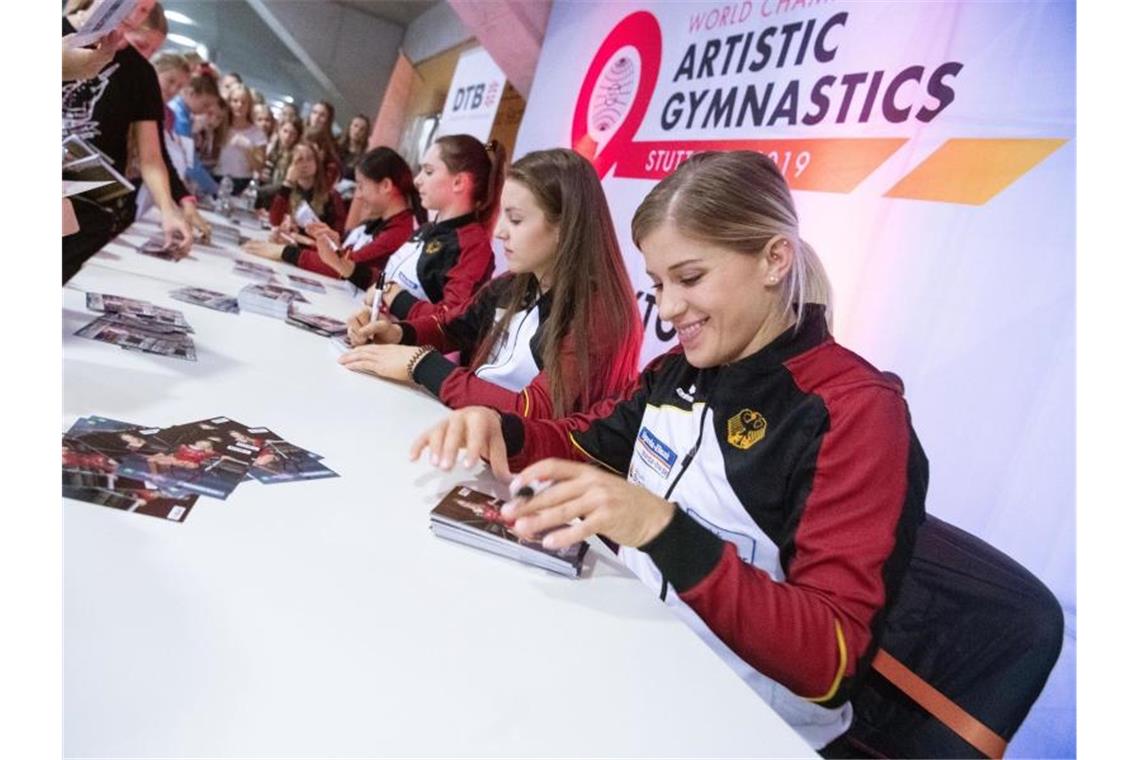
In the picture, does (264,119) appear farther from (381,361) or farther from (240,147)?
(381,361)

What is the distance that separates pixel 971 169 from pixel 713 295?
1.06 metres

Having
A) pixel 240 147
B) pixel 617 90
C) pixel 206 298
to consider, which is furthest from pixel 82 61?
pixel 240 147

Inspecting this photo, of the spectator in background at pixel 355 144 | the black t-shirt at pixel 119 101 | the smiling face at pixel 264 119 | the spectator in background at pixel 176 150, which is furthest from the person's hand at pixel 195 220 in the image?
the smiling face at pixel 264 119

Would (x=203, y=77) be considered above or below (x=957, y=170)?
below

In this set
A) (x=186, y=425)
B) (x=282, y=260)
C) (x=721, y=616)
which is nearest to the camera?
(x=721, y=616)

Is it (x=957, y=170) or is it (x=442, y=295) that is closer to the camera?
(x=957, y=170)

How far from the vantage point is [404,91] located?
8953mm

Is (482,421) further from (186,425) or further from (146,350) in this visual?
(146,350)

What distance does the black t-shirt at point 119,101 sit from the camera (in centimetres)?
233

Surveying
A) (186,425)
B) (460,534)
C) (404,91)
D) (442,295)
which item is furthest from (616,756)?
(404,91)

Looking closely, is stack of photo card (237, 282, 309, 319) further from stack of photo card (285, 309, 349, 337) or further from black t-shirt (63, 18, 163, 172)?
black t-shirt (63, 18, 163, 172)

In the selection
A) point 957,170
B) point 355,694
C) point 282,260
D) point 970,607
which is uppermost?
point 957,170

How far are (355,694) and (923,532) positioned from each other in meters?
0.78

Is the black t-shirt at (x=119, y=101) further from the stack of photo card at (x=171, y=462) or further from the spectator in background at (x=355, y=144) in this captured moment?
the spectator in background at (x=355, y=144)
